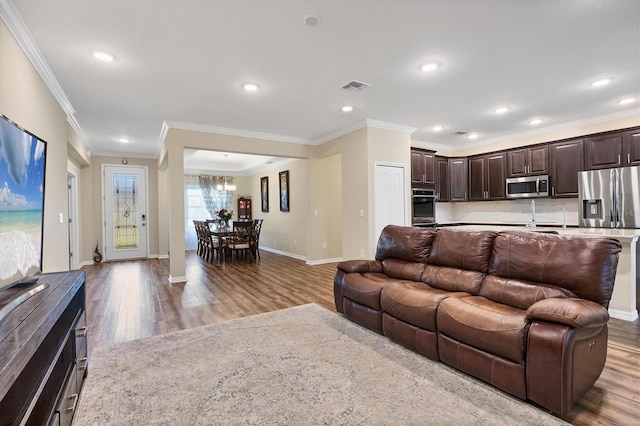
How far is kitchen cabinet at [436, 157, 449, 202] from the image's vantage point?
22.9 ft

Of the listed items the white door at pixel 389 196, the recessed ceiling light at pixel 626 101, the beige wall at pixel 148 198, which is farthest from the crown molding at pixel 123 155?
the recessed ceiling light at pixel 626 101

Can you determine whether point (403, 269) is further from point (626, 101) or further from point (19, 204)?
point (626, 101)

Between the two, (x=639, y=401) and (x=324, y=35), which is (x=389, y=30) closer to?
(x=324, y=35)

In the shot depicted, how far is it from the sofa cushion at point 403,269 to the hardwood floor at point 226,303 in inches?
36.4

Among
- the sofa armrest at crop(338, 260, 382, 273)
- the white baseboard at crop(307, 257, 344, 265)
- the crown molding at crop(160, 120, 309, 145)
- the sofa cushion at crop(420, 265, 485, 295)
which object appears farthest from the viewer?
the white baseboard at crop(307, 257, 344, 265)

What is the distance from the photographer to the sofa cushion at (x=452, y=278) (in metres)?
2.66

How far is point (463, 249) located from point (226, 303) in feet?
9.79

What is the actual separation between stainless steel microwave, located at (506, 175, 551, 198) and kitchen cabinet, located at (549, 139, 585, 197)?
0.11m

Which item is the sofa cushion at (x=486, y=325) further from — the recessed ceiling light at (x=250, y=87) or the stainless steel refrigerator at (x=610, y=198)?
the stainless steel refrigerator at (x=610, y=198)

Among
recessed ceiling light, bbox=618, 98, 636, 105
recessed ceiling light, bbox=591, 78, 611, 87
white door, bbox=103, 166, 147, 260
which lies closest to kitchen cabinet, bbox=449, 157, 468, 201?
recessed ceiling light, bbox=618, 98, 636, 105

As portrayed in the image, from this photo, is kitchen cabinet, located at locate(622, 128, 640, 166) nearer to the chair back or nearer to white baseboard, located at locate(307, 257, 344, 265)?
white baseboard, located at locate(307, 257, 344, 265)

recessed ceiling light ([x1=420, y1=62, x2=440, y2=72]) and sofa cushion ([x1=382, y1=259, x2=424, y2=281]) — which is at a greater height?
recessed ceiling light ([x1=420, y1=62, x2=440, y2=72])

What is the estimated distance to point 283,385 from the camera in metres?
2.15

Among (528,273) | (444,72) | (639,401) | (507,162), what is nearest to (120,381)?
(528,273)
